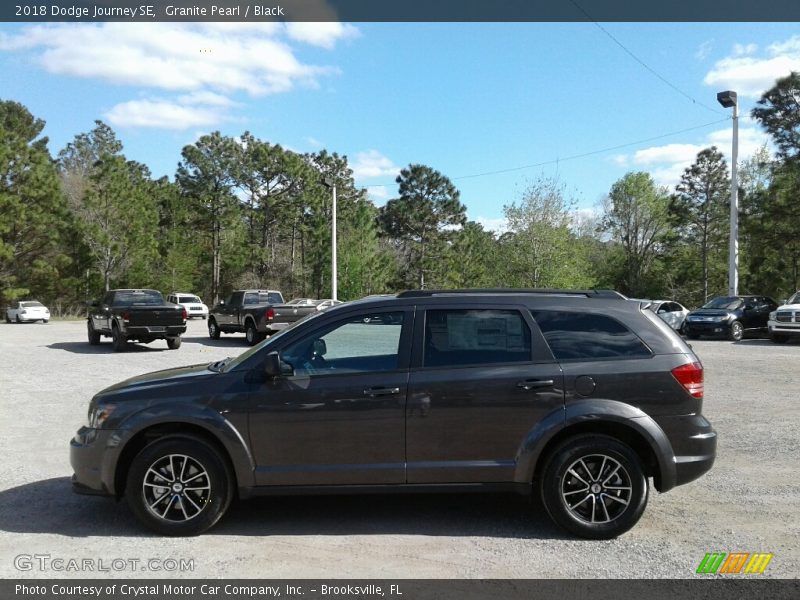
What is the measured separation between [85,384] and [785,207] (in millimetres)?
37880

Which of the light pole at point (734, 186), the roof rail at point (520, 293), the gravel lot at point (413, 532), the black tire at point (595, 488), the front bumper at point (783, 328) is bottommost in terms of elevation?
the gravel lot at point (413, 532)

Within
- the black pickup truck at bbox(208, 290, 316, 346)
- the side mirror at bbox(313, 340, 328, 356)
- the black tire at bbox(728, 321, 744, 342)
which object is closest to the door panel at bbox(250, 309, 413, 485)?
the side mirror at bbox(313, 340, 328, 356)

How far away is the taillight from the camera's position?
513cm

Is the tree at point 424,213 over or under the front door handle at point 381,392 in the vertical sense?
over

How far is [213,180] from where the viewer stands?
61.8m

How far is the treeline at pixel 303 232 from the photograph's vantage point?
1875 inches

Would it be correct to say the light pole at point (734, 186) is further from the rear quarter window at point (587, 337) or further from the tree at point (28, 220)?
the tree at point (28, 220)

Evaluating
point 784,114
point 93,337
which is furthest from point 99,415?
point 784,114

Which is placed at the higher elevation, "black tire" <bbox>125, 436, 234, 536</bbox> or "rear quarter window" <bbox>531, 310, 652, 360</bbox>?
"rear quarter window" <bbox>531, 310, 652, 360</bbox>

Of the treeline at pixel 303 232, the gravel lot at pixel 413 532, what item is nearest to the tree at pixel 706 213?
the treeline at pixel 303 232

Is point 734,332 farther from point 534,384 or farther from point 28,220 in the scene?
point 28,220

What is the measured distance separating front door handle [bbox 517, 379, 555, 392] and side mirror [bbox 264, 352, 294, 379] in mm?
1691

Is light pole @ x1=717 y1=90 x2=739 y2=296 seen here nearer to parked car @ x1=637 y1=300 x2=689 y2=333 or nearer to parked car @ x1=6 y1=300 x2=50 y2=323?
parked car @ x1=637 y1=300 x2=689 y2=333

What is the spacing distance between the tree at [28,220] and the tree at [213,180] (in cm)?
1308
